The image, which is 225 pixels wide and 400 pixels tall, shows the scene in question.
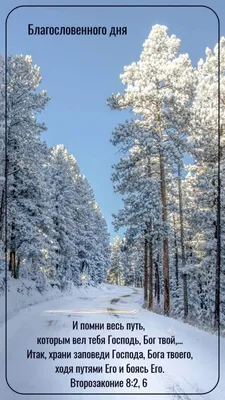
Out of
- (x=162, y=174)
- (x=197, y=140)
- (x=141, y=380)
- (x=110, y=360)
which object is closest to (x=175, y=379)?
(x=141, y=380)

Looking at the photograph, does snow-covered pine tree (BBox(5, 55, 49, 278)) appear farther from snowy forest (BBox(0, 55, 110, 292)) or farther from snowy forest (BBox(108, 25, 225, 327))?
snowy forest (BBox(108, 25, 225, 327))

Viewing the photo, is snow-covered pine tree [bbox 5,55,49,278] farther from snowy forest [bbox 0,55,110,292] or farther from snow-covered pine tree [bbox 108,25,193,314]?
snow-covered pine tree [bbox 108,25,193,314]

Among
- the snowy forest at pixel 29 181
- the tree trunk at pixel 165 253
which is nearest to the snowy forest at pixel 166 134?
the tree trunk at pixel 165 253

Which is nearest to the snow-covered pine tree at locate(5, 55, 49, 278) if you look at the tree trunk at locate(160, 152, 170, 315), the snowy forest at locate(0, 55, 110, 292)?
the snowy forest at locate(0, 55, 110, 292)

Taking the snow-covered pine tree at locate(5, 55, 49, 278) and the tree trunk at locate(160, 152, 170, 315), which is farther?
the tree trunk at locate(160, 152, 170, 315)

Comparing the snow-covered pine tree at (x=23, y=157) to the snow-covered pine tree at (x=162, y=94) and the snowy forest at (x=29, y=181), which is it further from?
the snow-covered pine tree at (x=162, y=94)

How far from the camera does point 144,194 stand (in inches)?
848

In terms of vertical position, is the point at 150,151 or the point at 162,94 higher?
the point at 162,94

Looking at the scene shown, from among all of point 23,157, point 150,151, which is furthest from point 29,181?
point 150,151

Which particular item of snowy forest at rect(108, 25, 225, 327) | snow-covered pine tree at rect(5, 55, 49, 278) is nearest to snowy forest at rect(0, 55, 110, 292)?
snow-covered pine tree at rect(5, 55, 49, 278)

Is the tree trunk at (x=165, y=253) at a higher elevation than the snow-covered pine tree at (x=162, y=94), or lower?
lower

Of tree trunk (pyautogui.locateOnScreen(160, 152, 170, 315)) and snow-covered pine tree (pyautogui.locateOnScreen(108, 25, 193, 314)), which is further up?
snow-covered pine tree (pyautogui.locateOnScreen(108, 25, 193, 314))

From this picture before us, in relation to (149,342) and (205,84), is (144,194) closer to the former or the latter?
(205,84)

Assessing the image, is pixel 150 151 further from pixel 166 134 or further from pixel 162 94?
pixel 162 94
